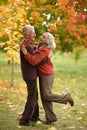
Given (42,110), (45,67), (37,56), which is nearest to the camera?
(37,56)

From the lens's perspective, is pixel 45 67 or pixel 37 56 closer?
pixel 37 56

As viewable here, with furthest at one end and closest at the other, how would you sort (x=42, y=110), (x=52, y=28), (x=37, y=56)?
(x=52, y=28), (x=42, y=110), (x=37, y=56)

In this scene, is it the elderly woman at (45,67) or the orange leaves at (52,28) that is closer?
the elderly woman at (45,67)

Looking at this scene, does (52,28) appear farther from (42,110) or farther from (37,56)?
(37,56)

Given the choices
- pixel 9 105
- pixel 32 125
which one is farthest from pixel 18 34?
pixel 32 125

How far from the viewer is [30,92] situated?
724 centimetres

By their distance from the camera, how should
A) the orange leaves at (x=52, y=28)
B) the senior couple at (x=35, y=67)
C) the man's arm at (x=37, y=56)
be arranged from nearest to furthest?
1. the man's arm at (x=37, y=56)
2. the senior couple at (x=35, y=67)
3. the orange leaves at (x=52, y=28)

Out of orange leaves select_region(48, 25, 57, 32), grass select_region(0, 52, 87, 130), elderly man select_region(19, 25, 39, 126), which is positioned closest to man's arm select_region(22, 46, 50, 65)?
elderly man select_region(19, 25, 39, 126)

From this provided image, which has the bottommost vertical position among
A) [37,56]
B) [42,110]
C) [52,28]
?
[42,110]

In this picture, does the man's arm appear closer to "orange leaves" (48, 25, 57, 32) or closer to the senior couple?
the senior couple

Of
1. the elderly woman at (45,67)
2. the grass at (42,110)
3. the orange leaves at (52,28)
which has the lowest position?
the grass at (42,110)

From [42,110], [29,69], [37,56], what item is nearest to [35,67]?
[29,69]

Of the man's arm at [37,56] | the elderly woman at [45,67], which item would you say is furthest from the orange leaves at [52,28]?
the man's arm at [37,56]

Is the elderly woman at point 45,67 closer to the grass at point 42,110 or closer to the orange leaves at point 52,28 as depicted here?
the grass at point 42,110
